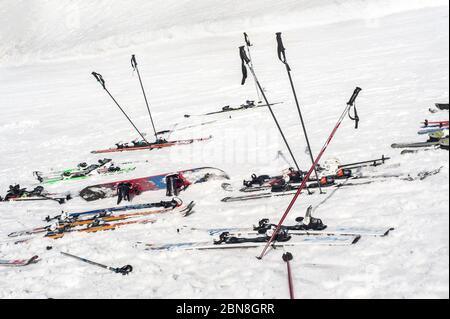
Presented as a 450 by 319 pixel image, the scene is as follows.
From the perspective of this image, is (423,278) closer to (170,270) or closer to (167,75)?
(170,270)

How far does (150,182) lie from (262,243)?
4.78 m

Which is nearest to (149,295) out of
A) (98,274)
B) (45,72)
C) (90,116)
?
(98,274)

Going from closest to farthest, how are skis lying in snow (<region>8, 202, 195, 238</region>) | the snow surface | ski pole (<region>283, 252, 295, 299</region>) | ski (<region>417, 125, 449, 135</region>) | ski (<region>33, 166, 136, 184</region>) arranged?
ski pole (<region>283, 252, 295, 299</region>), the snow surface, skis lying in snow (<region>8, 202, 195, 238</region>), ski (<region>417, 125, 449, 135</region>), ski (<region>33, 166, 136, 184</region>)

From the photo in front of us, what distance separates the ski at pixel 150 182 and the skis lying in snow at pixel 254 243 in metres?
3.10

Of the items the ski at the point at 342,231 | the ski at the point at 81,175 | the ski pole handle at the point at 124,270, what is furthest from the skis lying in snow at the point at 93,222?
the ski at the point at 81,175

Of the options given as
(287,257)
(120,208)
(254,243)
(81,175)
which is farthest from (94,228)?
(81,175)

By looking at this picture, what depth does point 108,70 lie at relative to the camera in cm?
4116

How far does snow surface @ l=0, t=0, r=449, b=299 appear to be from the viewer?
523cm

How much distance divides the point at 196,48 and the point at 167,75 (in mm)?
14989

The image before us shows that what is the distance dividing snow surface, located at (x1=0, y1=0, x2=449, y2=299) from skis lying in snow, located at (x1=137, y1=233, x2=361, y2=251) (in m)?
0.10

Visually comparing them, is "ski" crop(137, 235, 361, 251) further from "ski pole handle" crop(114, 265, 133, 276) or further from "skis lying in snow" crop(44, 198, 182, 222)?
"skis lying in snow" crop(44, 198, 182, 222)

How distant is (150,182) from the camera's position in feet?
33.9

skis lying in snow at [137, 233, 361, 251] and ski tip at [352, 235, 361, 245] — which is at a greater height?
ski tip at [352, 235, 361, 245]

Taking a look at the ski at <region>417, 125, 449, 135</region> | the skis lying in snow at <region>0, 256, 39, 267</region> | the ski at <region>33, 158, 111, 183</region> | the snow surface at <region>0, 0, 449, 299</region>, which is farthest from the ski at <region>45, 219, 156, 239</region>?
the ski at <region>417, 125, 449, 135</region>
